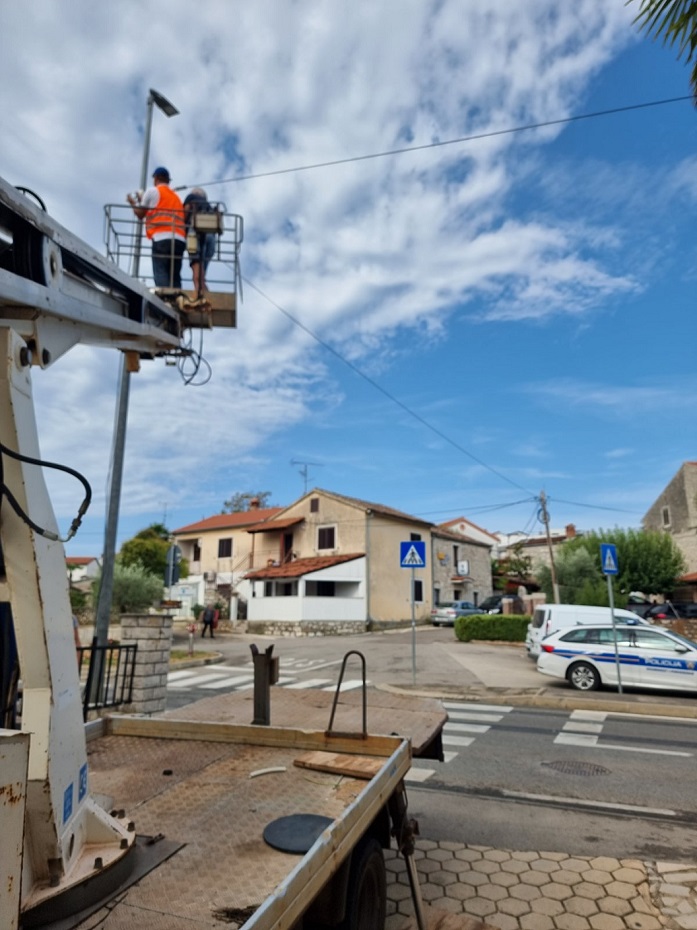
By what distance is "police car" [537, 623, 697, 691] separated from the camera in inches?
516

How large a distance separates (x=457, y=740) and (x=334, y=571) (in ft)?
95.2

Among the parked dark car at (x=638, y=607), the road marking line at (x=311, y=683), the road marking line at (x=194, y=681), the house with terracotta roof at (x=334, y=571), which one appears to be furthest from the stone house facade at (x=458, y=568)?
the road marking line at (x=311, y=683)

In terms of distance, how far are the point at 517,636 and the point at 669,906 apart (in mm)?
23305

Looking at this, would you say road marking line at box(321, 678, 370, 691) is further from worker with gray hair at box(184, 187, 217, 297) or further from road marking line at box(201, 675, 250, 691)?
worker with gray hair at box(184, 187, 217, 297)

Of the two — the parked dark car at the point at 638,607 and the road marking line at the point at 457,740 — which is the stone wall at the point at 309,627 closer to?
the parked dark car at the point at 638,607

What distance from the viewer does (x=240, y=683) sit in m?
15.0

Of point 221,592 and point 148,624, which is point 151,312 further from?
point 221,592

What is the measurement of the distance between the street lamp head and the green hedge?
21.3 metres

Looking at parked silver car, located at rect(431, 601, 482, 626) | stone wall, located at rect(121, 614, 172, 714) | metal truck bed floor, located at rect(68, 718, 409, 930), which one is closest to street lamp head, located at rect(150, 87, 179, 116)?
stone wall, located at rect(121, 614, 172, 714)

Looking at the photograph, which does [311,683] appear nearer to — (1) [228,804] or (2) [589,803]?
(2) [589,803]

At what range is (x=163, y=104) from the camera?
1205 cm

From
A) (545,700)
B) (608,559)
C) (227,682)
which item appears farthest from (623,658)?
(227,682)

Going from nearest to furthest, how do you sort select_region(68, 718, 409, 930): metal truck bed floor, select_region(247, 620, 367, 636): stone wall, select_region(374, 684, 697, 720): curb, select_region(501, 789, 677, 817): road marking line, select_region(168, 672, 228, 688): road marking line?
select_region(68, 718, 409, 930): metal truck bed floor → select_region(501, 789, 677, 817): road marking line → select_region(374, 684, 697, 720): curb → select_region(168, 672, 228, 688): road marking line → select_region(247, 620, 367, 636): stone wall

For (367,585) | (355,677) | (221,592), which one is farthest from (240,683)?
(221,592)
